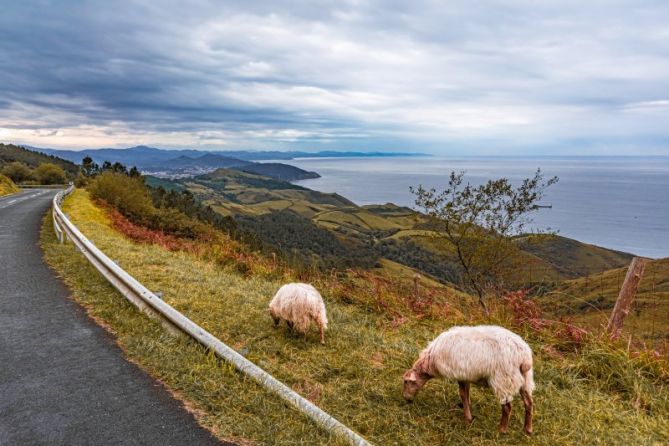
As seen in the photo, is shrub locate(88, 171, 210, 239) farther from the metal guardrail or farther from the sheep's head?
the sheep's head

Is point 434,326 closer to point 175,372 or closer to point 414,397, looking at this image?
point 414,397

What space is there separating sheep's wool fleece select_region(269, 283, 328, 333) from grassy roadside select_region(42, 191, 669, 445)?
0.86ft

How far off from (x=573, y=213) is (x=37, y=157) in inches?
8366

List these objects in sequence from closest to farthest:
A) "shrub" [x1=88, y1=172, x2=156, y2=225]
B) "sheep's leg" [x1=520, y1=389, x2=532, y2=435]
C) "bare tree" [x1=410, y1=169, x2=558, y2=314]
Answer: "sheep's leg" [x1=520, y1=389, x2=532, y2=435]
"bare tree" [x1=410, y1=169, x2=558, y2=314]
"shrub" [x1=88, y1=172, x2=156, y2=225]

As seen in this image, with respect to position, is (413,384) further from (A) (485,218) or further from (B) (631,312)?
(A) (485,218)

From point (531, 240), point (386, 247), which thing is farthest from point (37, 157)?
point (531, 240)

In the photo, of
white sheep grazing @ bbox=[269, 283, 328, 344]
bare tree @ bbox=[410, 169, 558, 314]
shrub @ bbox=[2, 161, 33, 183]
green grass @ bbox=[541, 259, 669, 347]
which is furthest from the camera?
shrub @ bbox=[2, 161, 33, 183]

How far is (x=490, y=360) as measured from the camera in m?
3.95

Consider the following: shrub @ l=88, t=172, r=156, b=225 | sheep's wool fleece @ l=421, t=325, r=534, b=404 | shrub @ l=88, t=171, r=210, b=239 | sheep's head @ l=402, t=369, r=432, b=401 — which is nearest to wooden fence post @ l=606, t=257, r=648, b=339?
sheep's wool fleece @ l=421, t=325, r=534, b=404

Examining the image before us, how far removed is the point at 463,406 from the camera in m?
4.25

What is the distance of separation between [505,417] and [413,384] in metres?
0.93

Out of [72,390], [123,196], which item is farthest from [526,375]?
[123,196]

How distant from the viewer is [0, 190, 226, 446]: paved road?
3.46 m

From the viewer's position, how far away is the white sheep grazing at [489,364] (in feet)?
12.8
